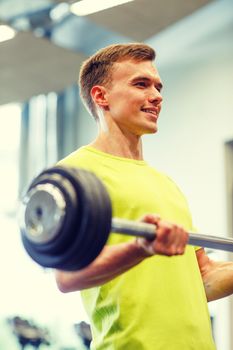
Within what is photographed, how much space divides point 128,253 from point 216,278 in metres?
0.68

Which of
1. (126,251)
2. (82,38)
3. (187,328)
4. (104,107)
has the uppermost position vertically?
(82,38)

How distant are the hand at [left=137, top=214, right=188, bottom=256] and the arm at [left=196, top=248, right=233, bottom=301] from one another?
25.5 inches

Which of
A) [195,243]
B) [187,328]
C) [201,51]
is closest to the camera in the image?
[195,243]

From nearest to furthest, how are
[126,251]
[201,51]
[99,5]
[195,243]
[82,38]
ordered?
[126,251], [195,243], [99,5], [201,51], [82,38]

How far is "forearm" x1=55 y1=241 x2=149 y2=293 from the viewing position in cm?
163

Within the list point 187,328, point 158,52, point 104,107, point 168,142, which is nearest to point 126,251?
point 187,328

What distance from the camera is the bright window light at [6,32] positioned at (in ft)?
18.2

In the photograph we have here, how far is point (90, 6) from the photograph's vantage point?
5.41 metres

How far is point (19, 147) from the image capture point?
267 inches

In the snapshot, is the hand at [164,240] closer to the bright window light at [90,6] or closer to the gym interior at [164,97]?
the gym interior at [164,97]

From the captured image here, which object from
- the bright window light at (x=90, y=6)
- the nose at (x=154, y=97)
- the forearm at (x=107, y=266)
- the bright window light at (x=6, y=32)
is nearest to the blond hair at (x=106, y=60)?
the nose at (x=154, y=97)

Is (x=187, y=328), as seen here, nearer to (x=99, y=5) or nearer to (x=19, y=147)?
(x=99, y=5)

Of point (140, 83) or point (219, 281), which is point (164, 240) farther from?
point (140, 83)

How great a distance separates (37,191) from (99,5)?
398cm
